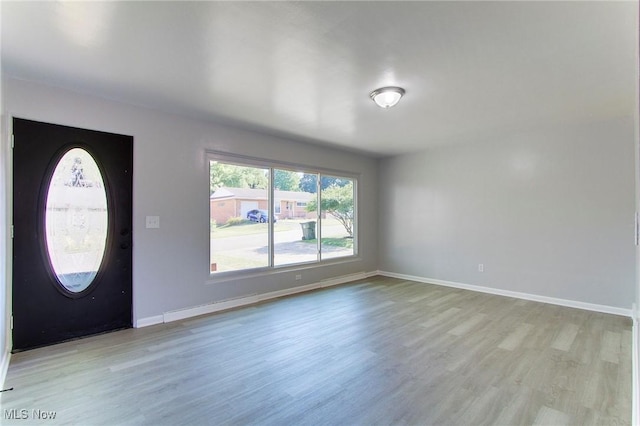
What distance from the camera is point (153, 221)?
368 centimetres

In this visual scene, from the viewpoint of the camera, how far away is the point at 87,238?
3.27 meters

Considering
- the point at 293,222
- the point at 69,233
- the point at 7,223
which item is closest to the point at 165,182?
the point at 69,233

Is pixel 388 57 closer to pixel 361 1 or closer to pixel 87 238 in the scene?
pixel 361 1

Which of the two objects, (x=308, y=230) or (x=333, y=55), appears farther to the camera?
(x=308, y=230)

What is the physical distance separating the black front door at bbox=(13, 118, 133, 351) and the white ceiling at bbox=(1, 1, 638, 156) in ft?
1.94

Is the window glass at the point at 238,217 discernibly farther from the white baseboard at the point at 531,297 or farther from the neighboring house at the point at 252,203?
the white baseboard at the point at 531,297

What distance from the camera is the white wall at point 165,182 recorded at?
3129mm

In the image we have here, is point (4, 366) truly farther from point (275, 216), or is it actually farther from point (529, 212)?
point (529, 212)

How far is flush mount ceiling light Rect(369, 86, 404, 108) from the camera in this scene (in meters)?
3.04

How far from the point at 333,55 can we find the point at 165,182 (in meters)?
2.57

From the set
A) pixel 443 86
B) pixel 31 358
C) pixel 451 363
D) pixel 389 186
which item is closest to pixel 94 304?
pixel 31 358

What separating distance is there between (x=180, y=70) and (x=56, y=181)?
1.77 m

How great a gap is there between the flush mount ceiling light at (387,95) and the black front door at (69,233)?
2812mm

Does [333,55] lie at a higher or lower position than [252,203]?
higher
